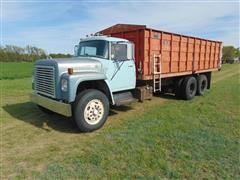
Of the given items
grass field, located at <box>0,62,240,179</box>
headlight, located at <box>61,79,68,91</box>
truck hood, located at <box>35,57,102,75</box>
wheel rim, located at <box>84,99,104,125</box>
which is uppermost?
truck hood, located at <box>35,57,102,75</box>

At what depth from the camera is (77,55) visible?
7094 mm

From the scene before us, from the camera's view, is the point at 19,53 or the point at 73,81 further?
the point at 19,53

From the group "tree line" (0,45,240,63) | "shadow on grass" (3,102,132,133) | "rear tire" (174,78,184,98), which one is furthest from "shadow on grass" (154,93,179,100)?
"tree line" (0,45,240,63)

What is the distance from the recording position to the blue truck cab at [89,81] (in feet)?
17.6

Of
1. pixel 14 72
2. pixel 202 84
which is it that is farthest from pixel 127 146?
pixel 14 72

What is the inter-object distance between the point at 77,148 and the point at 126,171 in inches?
53.1

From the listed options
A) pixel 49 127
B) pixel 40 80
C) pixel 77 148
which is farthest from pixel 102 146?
pixel 40 80

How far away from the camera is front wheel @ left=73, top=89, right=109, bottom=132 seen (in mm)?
5395

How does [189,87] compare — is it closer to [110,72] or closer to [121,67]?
[121,67]

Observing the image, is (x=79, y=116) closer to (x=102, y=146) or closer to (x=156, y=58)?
(x=102, y=146)

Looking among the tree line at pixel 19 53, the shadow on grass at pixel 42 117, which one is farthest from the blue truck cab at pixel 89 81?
the tree line at pixel 19 53

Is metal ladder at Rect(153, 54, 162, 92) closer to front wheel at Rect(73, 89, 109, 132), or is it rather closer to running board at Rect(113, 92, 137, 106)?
running board at Rect(113, 92, 137, 106)

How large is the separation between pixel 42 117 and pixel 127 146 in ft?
10.8

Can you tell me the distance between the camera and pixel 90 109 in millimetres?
5660
